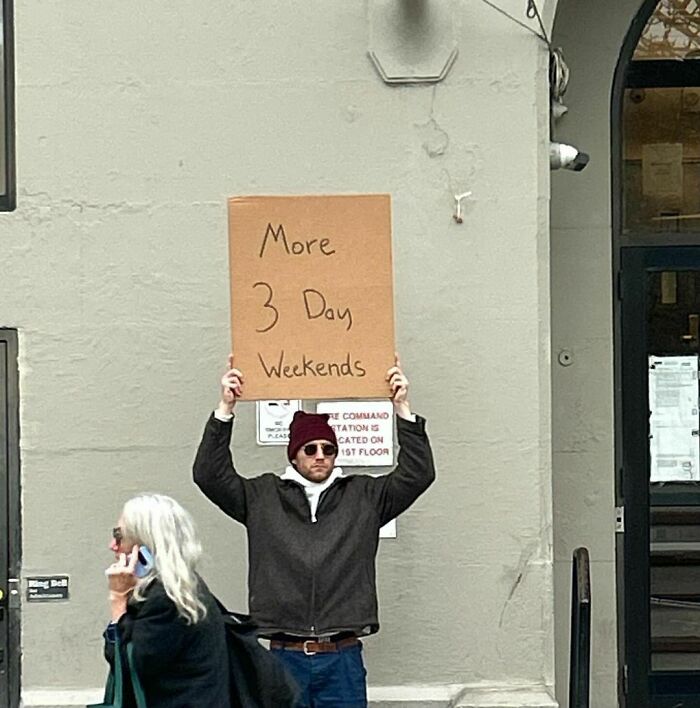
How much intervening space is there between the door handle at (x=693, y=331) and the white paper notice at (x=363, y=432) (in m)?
1.87

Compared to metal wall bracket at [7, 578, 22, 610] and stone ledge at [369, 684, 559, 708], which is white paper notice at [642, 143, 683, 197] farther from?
metal wall bracket at [7, 578, 22, 610]

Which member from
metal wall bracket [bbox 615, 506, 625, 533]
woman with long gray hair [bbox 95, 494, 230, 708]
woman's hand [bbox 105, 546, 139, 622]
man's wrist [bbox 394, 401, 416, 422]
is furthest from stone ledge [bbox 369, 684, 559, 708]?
woman's hand [bbox 105, 546, 139, 622]

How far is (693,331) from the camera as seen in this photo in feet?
24.9

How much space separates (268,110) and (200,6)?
528mm

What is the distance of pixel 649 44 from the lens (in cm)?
772

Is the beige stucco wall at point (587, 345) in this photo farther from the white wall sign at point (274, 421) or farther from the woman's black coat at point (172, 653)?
the woman's black coat at point (172, 653)

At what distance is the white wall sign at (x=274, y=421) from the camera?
652cm

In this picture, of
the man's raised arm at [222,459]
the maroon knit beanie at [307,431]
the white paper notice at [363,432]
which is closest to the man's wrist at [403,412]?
the maroon knit beanie at [307,431]

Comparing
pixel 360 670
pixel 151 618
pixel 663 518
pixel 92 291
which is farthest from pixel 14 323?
pixel 663 518

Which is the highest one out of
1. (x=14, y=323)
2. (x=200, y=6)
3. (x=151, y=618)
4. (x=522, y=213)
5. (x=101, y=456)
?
(x=200, y=6)

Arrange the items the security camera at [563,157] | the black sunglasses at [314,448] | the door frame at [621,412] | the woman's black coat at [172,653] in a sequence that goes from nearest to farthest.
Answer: the woman's black coat at [172,653] → the black sunglasses at [314,448] → the security camera at [563,157] → the door frame at [621,412]

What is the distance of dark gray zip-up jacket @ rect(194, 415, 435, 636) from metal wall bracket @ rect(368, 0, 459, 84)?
5.65 ft

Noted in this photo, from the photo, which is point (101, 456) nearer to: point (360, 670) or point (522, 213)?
point (360, 670)

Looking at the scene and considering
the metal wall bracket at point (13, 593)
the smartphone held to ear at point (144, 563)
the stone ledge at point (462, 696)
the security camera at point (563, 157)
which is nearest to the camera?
the smartphone held to ear at point (144, 563)
